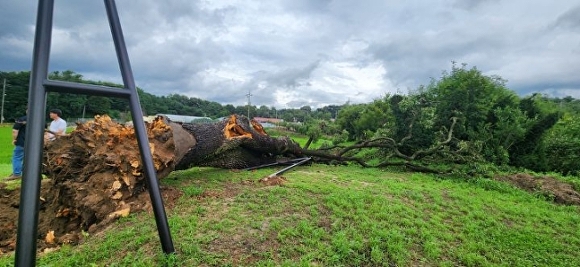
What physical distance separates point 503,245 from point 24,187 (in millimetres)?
4704

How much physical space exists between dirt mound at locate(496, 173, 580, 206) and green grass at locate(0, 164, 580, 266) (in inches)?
38.0

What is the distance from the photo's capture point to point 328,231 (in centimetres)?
A: 327

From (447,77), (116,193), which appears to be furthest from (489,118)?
(116,193)

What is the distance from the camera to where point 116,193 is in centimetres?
355

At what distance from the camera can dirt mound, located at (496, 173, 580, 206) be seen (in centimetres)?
625

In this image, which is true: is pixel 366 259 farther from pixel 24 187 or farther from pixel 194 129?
pixel 194 129

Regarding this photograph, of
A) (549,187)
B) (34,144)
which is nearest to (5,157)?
(34,144)

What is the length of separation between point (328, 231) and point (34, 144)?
2.66 m

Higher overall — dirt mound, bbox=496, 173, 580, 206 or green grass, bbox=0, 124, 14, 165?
dirt mound, bbox=496, 173, 580, 206

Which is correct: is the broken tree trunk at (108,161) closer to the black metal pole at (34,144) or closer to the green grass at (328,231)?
the green grass at (328,231)

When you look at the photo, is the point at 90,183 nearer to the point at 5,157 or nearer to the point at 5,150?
the point at 5,157

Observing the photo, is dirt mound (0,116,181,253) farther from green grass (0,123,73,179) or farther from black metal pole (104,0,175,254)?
green grass (0,123,73,179)

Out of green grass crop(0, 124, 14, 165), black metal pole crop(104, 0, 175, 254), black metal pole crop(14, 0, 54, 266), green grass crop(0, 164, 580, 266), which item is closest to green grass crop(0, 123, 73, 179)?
green grass crop(0, 124, 14, 165)

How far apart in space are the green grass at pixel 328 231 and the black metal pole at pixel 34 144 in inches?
34.7
